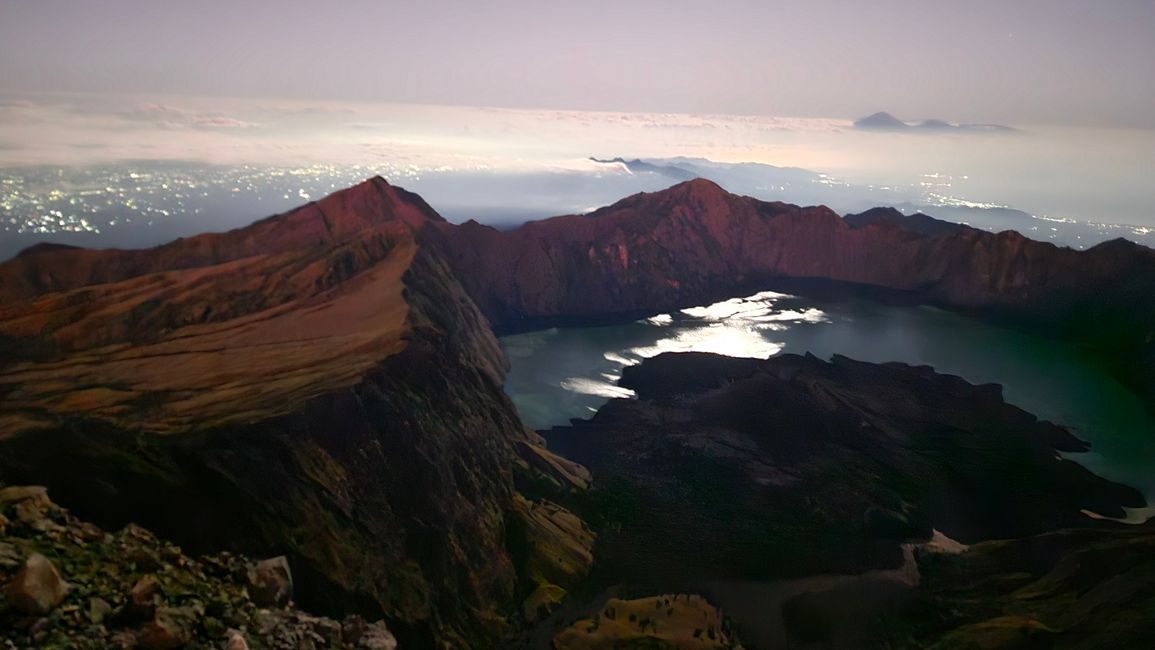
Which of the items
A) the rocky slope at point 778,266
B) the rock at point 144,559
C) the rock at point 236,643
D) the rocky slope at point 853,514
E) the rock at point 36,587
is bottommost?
the rocky slope at point 853,514

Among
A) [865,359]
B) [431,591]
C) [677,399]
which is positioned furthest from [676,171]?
[431,591]

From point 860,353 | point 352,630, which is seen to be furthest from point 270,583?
point 860,353

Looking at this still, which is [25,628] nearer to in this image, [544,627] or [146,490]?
[146,490]

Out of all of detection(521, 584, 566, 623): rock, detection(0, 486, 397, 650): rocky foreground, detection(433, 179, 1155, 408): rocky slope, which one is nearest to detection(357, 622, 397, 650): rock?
detection(0, 486, 397, 650): rocky foreground

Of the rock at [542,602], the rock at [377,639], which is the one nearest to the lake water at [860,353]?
the rock at [542,602]

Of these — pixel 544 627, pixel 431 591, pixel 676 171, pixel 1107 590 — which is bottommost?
pixel 544 627

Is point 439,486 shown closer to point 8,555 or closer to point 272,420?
point 272,420

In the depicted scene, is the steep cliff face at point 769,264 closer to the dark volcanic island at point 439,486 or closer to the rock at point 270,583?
the dark volcanic island at point 439,486
